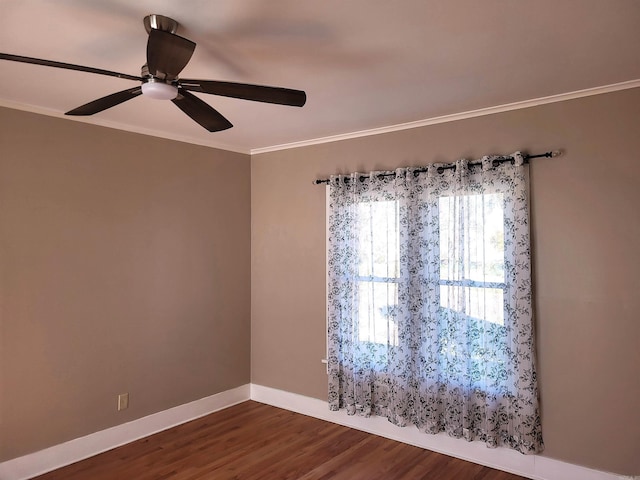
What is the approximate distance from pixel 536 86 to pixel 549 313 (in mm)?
1502

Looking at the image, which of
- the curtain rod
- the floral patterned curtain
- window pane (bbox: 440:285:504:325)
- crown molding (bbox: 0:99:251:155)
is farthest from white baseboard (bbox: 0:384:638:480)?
crown molding (bbox: 0:99:251:155)

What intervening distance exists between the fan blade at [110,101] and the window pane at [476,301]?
2517mm

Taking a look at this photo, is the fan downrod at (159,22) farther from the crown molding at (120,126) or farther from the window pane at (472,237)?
the window pane at (472,237)

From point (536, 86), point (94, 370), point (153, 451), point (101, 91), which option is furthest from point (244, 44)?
point (153, 451)

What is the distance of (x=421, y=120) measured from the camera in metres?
3.75

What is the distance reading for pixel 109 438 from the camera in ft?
12.1

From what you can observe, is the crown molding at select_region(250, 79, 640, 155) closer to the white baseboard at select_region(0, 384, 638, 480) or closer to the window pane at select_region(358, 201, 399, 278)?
the window pane at select_region(358, 201, 399, 278)

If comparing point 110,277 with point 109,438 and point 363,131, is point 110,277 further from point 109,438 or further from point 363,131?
point 363,131

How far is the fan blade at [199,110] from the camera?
7.27 ft

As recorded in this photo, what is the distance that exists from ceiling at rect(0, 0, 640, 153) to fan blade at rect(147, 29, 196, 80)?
24 centimetres

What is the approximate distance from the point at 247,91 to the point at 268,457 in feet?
9.06

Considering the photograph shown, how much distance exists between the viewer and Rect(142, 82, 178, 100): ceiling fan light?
1.98 metres

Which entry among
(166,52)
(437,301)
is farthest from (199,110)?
(437,301)

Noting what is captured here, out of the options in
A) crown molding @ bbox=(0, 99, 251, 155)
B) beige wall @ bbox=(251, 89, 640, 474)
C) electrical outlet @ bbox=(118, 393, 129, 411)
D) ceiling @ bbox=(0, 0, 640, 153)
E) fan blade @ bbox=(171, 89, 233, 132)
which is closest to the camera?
ceiling @ bbox=(0, 0, 640, 153)
